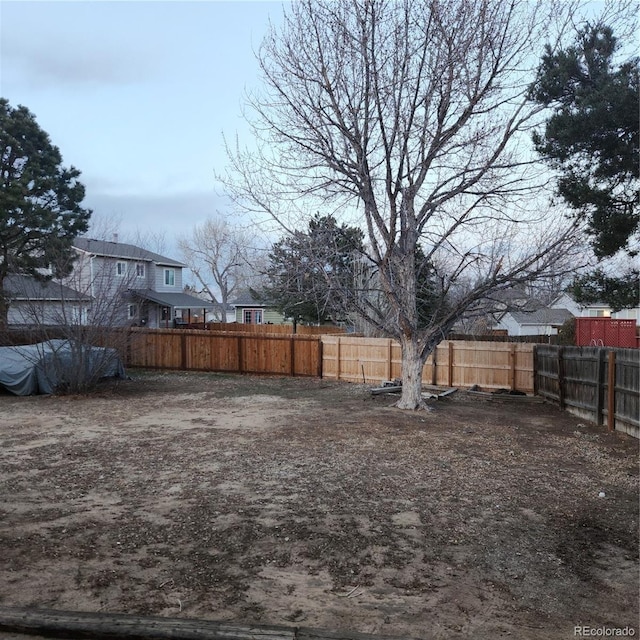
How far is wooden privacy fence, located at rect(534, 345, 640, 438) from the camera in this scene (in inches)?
350

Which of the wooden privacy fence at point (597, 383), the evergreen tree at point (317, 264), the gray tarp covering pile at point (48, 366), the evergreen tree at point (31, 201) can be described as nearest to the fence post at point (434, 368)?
the wooden privacy fence at point (597, 383)

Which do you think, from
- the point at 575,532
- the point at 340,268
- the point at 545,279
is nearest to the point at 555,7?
the point at 545,279

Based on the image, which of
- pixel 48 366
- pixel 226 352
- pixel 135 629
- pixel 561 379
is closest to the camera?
pixel 135 629

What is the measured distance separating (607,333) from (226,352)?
12.2 metres

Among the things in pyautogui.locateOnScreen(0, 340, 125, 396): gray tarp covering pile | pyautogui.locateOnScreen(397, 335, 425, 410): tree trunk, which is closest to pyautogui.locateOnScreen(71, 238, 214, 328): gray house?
pyautogui.locateOnScreen(0, 340, 125, 396): gray tarp covering pile

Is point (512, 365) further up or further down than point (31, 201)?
further down

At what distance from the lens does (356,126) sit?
1061 centimetres

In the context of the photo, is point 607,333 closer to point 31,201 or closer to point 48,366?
point 48,366

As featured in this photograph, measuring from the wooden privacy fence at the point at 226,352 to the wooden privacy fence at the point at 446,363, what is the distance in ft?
2.36

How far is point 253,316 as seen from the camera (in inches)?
1773

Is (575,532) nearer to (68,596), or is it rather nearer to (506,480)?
(506,480)

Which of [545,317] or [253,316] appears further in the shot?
[253,316]

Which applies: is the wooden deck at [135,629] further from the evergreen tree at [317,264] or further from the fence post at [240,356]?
the fence post at [240,356]

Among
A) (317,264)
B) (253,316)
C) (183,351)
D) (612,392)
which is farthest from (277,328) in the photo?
(612,392)
